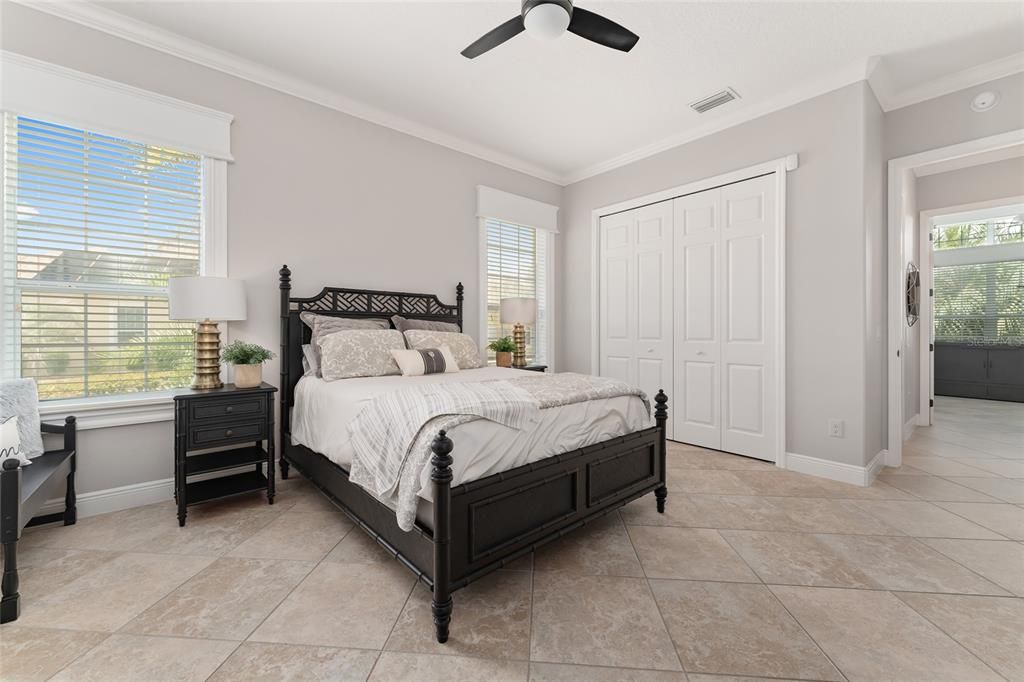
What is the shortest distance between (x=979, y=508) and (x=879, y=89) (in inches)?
118

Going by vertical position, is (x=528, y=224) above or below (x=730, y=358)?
above

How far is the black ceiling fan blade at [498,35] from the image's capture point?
6.73 feet

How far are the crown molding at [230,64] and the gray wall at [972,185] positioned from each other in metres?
4.69

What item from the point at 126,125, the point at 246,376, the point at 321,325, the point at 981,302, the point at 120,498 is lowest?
the point at 120,498

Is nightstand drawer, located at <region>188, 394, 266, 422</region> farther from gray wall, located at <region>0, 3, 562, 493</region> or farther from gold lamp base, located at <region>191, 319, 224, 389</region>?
gray wall, located at <region>0, 3, 562, 493</region>

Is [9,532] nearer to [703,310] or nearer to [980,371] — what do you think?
[703,310]

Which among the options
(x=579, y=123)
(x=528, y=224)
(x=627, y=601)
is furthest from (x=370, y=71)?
(x=627, y=601)

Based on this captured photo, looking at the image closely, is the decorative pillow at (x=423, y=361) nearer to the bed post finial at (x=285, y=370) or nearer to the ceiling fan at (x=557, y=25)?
the bed post finial at (x=285, y=370)

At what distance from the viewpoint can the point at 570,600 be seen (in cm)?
177

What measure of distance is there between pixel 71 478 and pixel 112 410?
40 cm

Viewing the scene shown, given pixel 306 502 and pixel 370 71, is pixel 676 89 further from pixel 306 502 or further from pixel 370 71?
pixel 306 502

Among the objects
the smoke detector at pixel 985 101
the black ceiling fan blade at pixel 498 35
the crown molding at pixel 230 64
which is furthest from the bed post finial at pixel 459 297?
the smoke detector at pixel 985 101

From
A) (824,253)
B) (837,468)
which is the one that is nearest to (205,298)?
(824,253)

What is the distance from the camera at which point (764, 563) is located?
2035 millimetres
